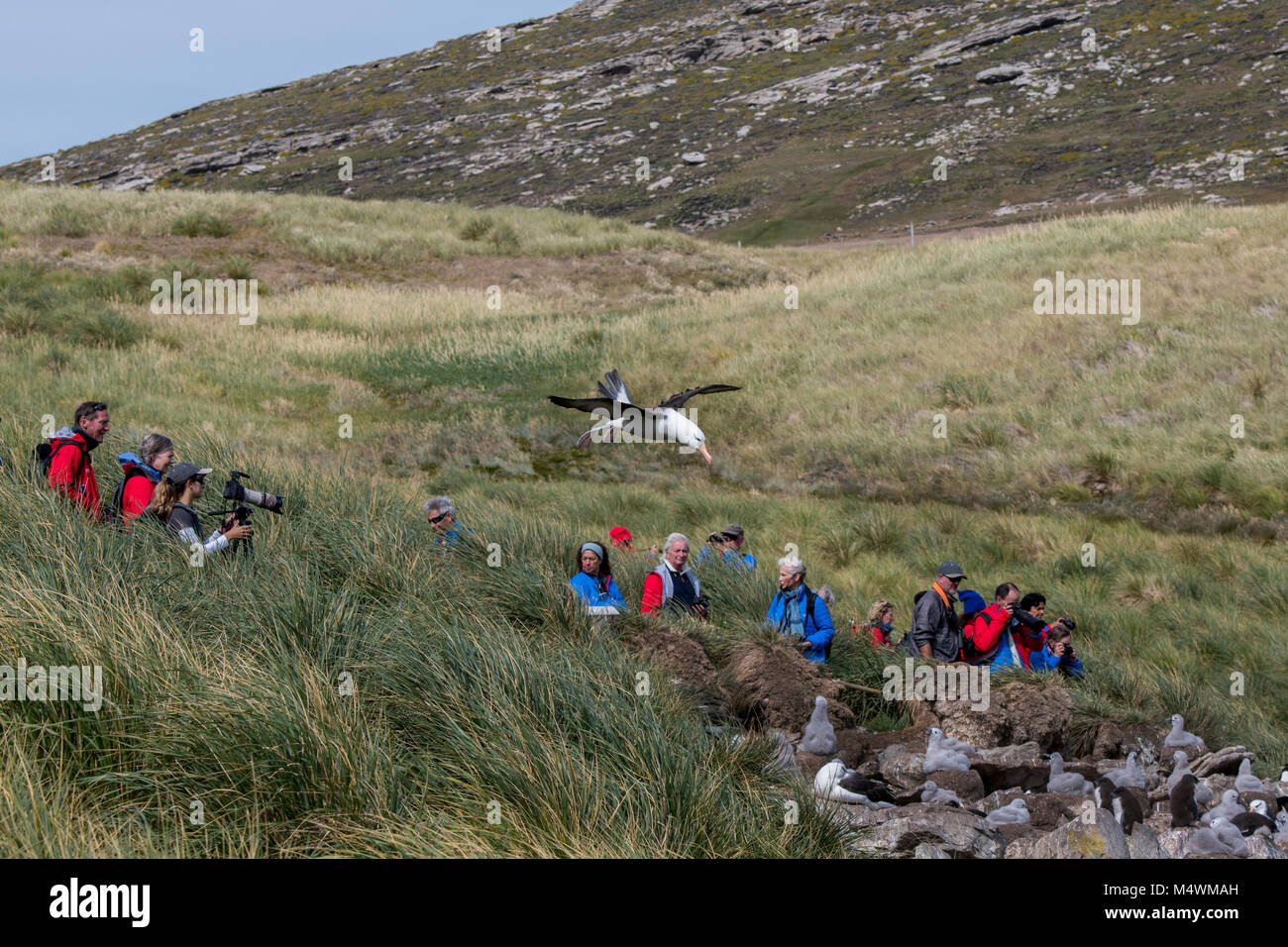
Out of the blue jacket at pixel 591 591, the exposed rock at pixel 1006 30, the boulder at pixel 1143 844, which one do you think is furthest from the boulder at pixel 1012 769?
the exposed rock at pixel 1006 30

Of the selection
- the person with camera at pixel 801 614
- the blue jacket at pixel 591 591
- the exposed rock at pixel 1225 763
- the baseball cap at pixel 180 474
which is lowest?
the exposed rock at pixel 1225 763

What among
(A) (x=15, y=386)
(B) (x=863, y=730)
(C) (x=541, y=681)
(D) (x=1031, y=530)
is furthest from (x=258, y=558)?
(A) (x=15, y=386)

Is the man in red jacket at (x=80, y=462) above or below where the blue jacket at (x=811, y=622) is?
above

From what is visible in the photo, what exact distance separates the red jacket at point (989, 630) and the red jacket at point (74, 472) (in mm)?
6160

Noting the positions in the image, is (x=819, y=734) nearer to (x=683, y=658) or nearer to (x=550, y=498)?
(x=683, y=658)

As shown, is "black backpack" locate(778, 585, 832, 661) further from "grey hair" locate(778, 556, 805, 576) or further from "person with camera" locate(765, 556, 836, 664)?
"grey hair" locate(778, 556, 805, 576)

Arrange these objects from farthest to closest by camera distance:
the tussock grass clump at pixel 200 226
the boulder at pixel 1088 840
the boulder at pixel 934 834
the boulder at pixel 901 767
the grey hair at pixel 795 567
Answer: the tussock grass clump at pixel 200 226 < the grey hair at pixel 795 567 < the boulder at pixel 901 767 < the boulder at pixel 934 834 < the boulder at pixel 1088 840

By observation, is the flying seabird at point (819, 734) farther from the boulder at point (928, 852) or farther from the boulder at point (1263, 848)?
the boulder at point (1263, 848)

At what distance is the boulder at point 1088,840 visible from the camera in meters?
4.75

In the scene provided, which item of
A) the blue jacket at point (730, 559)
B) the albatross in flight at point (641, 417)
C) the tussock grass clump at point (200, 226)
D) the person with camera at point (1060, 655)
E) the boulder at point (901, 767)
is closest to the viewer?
the boulder at point (901, 767)

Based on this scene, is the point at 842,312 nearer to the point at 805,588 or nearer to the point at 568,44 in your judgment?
the point at 805,588

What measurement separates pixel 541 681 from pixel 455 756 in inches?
23.8

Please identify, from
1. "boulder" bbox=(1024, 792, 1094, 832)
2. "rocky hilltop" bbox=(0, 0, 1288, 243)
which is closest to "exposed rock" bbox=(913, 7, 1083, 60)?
"rocky hilltop" bbox=(0, 0, 1288, 243)

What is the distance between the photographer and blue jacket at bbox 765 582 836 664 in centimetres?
820
